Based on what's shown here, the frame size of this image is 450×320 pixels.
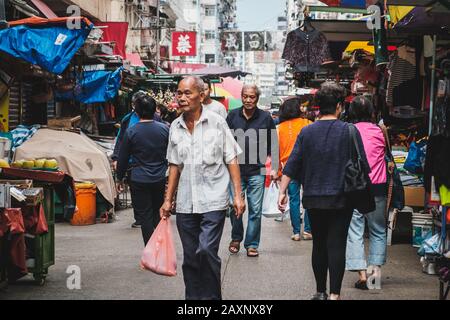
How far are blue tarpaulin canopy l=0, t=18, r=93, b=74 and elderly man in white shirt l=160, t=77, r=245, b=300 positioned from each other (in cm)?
570

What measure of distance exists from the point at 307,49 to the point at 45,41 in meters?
4.87

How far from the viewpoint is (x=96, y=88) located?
1611cm

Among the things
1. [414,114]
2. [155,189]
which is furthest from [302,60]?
[155,189]

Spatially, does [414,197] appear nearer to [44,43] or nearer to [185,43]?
[44,43]

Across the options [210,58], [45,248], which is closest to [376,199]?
[45,248]

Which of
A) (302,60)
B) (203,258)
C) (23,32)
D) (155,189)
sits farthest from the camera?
(302,60)

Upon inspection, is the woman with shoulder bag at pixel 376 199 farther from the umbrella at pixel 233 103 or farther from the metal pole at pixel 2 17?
the umbrella at pixel 233 103

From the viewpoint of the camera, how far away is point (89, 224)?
12312 millimetres

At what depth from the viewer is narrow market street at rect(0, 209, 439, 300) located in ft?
22.0

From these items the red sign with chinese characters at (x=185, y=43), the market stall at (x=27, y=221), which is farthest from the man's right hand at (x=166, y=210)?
the red sign with chinese characters at (x=185, y=43)

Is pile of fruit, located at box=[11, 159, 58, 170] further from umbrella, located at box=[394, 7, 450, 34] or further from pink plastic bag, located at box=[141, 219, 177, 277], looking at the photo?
umbrella, located at box=[394, 7, 450, 34]
